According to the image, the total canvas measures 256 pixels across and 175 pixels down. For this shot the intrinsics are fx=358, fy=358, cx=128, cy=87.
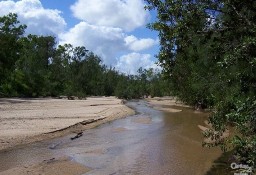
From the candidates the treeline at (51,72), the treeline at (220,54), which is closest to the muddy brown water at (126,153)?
the treeline at (220,54)

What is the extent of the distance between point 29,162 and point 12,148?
3.49m

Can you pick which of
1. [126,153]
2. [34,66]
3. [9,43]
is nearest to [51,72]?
[34,66]

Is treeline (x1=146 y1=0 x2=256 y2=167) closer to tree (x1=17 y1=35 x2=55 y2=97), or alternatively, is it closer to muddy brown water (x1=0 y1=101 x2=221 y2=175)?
muddy brown water (x1=0 y1=101 x2=221 y2=175)

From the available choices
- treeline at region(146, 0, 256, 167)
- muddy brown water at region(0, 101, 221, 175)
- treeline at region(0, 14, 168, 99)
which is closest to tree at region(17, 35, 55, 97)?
treeline at region(0, 14, 168, 99)

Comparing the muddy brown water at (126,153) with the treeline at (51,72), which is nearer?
the muddy brown water at (126,153)

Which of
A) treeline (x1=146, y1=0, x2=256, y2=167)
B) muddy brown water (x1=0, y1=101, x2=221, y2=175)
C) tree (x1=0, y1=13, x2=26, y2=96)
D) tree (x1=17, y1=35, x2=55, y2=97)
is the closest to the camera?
treeline (x1=146, y1=0, x2=256, y2=167)

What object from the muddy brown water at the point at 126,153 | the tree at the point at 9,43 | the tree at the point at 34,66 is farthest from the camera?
the tree at the point at 34,66

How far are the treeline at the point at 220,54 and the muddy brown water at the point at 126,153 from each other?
487cm

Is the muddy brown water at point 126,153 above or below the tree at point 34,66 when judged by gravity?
below

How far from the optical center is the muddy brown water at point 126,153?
629 inches

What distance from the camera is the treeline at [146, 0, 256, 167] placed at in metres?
8.16

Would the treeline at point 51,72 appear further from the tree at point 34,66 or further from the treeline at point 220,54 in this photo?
the treeline at point 220,54

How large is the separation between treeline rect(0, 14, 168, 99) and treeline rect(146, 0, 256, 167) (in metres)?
40.4

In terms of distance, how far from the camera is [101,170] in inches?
611
